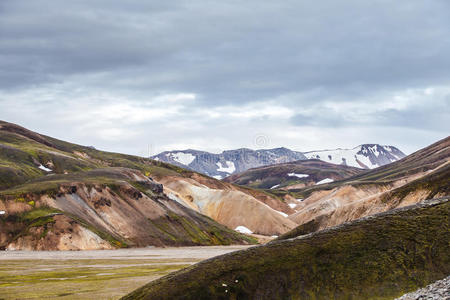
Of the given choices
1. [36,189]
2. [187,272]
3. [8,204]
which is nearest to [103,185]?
[36,189]

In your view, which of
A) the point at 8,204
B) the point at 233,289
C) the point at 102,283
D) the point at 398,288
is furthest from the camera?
the point at 8,204

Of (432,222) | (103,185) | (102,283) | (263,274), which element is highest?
(103,185)

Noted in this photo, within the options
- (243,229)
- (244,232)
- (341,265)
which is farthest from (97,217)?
(341,265)

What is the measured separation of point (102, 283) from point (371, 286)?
34.1 m

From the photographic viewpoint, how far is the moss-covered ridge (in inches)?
890

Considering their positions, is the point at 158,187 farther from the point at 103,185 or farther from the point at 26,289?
the point at 26,289

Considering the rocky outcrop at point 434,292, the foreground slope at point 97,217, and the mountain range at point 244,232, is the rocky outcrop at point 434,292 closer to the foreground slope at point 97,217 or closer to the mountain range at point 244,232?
the mountain range at point 244,232

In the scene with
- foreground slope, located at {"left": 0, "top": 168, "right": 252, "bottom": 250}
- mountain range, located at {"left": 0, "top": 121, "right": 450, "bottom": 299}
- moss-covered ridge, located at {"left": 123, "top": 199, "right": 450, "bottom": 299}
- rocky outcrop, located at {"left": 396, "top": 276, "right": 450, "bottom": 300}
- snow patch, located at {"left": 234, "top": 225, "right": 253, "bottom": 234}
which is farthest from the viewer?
snow patch, located at {"left": 234, "top": 225, "right": 253, "bottom": 234}

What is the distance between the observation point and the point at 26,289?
4578 cm

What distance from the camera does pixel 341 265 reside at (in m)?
24.0

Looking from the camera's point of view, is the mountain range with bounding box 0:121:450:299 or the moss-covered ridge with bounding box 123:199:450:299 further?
the mountain range with bounding box 0:121:450:299

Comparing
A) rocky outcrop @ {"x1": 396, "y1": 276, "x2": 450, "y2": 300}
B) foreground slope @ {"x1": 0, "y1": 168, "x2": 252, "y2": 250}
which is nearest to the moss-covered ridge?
rocky outcrop @ {"x1": 396, "y1": 276, "x2": 450, "y2": 300}

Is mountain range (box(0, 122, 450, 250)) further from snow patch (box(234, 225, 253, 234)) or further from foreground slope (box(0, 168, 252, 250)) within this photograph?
snow patch (box(234, 225, 253, 234))

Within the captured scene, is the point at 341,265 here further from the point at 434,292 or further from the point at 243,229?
the point at 243,229
